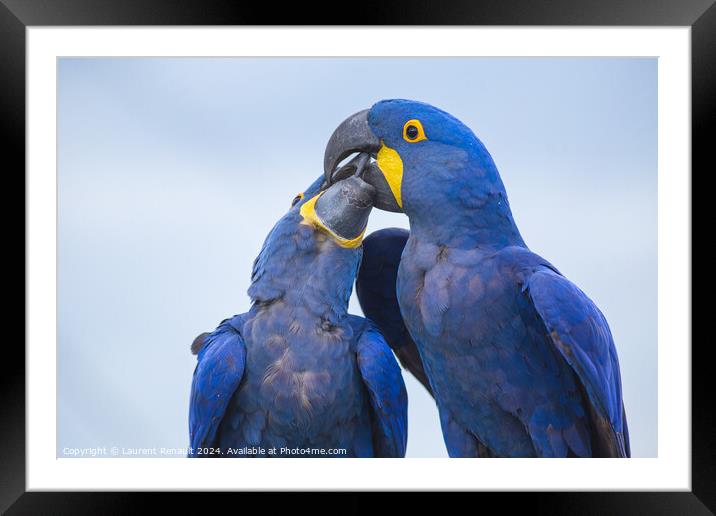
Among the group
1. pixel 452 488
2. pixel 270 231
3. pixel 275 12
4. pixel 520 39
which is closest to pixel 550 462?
pixel 452 488

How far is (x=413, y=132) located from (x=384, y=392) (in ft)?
2.84

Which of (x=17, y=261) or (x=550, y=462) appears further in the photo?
(x=17, y=261)

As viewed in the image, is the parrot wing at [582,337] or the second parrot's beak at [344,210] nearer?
the parrot wing at [582,337]

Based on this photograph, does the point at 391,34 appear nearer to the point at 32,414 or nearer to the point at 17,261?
the point at 17,261

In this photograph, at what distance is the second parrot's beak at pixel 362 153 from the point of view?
2146 millimetres

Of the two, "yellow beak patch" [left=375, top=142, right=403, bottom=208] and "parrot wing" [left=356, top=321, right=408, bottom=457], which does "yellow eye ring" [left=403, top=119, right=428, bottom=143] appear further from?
"parrot wing" [left=356, top=321, right=408, bottom=457]

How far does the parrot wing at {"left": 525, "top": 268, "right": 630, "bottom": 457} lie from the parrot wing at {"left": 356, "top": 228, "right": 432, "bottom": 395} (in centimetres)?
67

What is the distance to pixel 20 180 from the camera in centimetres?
226

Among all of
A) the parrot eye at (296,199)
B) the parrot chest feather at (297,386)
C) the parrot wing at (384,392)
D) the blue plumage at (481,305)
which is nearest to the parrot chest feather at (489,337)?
the blue plumage at (481,305)

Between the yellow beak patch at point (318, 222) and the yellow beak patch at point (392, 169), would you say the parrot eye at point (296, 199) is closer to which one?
the yellow beak patch at point (318, 222)

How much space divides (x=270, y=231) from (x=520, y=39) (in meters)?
1.13

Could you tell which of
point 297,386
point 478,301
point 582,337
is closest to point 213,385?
point 297,386

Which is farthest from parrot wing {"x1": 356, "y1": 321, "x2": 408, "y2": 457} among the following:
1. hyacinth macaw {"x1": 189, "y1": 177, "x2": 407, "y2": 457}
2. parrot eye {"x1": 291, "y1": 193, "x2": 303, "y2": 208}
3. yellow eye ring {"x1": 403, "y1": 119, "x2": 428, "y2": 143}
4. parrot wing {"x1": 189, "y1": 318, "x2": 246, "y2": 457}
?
yellow eye ring {"x1": 403, "y1": 119, "x2": 428, "y2": 143}

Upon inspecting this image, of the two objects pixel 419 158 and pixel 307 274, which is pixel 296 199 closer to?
pixel 307 274
